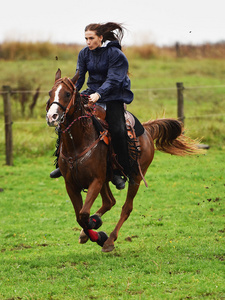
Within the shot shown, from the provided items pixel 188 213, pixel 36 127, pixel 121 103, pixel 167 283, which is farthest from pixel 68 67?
pixel 167 283

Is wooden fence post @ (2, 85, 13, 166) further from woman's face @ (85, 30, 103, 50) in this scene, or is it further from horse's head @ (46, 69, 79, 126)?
horse's head @ (46, 69, 79, 126)

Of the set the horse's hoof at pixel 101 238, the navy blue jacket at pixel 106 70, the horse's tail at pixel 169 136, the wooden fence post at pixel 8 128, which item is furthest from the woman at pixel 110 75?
the wooden fence post at pixel 8 128

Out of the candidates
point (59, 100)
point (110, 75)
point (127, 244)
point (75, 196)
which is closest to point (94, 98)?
point (110, 75)

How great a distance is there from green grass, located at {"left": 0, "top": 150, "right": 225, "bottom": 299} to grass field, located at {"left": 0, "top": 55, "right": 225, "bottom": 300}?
13mm

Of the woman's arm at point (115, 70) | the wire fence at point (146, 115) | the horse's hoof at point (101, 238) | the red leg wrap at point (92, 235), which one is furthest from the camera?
the wire fence at point (146, 115)

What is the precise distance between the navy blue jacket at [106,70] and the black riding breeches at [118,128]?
11 centimetres

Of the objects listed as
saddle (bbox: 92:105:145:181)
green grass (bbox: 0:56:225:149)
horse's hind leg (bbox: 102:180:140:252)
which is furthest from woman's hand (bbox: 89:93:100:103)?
green grass (bbox: 0:56:225:149)

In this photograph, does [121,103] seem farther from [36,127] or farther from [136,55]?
[136,55]

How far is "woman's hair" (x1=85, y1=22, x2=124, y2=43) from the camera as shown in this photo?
6.21 meters

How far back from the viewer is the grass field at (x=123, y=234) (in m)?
5.48

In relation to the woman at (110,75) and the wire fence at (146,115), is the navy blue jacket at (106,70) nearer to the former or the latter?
the woman at (110,75)

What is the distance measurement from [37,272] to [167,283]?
5.62 feet

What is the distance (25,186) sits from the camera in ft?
39.3

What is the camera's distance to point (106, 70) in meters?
6.42
